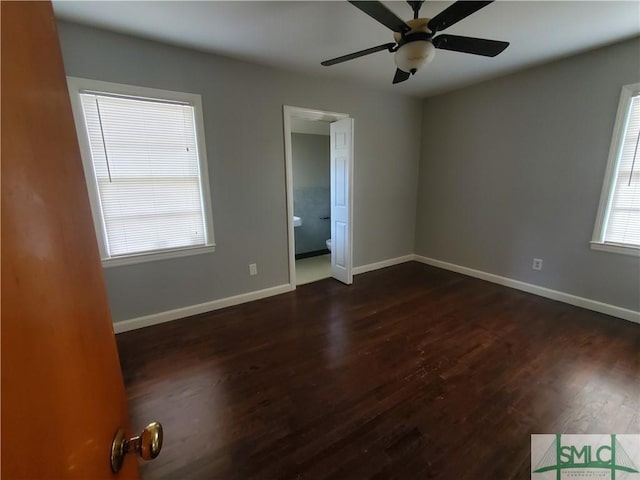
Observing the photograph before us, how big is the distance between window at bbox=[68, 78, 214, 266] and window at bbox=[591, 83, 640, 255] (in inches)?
151

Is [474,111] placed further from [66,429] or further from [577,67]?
[66,429]

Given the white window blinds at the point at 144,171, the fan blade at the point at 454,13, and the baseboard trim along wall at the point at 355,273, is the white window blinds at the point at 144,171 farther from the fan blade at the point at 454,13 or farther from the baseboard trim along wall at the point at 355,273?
the fan blade at the point at 454,13

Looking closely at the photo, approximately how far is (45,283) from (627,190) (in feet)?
12.9

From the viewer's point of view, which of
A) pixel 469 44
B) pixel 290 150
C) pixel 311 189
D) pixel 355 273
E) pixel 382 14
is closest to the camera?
pixel 382 14

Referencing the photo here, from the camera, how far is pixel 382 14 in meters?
1.49

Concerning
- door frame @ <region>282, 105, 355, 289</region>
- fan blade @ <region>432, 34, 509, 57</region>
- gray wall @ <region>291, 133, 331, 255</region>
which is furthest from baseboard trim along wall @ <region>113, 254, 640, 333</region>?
fan blade @ <region>432, 34, 509, 57</region>

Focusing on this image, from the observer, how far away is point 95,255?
590 millimetres

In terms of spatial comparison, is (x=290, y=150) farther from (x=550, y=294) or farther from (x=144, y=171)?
(x=550, y=294)

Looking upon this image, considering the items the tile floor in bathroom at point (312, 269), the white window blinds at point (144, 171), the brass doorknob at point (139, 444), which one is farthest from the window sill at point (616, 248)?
the white window blinds at point (144, 171)

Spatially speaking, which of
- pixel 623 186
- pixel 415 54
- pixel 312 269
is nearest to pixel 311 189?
pixel 312 269

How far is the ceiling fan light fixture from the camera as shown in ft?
5.65

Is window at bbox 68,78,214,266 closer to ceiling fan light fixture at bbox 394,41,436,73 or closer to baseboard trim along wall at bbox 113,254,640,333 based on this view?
baseboard trim along wall at bbox 113,254,640,333

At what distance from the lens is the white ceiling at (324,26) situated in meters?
1.89

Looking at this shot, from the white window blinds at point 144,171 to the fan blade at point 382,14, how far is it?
1829 mm
